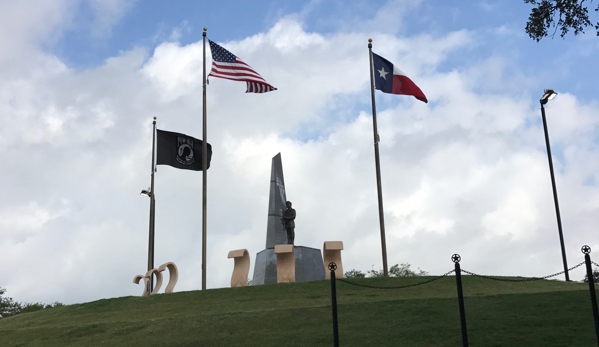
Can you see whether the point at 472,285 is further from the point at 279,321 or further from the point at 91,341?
the point at 91,341

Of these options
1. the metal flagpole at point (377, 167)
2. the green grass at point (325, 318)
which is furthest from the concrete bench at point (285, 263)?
the metal flagpole at point (377, 167)

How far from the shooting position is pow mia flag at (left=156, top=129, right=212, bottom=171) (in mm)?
26719

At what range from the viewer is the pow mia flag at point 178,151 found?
26719mm

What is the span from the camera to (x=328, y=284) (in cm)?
2188

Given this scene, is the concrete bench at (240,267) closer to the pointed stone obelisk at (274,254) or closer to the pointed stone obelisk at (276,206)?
the pointed stone obelisk at (274,254)

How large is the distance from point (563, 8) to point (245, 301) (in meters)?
11.9

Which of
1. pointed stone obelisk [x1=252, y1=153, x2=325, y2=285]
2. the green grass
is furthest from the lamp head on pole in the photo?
pointed stone obelisk [x1=252, y1=153, x2=325, y2=285]

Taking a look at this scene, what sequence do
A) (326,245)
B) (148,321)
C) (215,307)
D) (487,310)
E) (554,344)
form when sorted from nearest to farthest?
(554,344)
(487,310)
(148,321)
(215,307)
(326,245)

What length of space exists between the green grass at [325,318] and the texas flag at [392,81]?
7419 millimetres

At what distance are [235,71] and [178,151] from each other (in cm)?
400

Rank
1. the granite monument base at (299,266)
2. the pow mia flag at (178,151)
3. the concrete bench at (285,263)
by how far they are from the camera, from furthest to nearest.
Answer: the pow mia flag at (178,151) < the granite monument base at (299,266) < the concrete bench at (285,263)

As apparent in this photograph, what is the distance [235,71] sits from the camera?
25781 mm

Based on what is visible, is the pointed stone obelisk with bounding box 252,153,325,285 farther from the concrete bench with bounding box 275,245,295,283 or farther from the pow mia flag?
the pow mia flag

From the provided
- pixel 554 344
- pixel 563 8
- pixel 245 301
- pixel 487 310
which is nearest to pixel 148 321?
pixel 245 301
